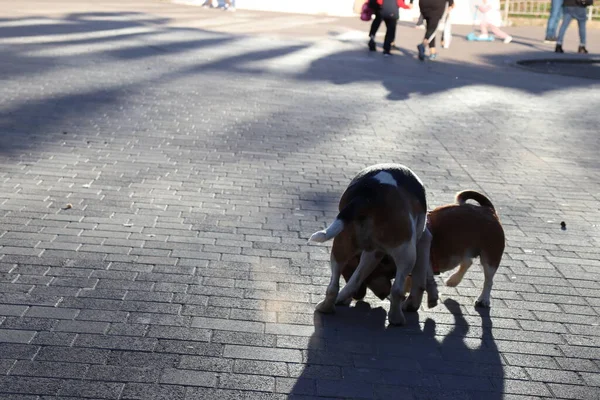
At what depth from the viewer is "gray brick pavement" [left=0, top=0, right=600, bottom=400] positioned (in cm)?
447

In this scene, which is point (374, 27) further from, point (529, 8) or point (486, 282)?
point (486, 282)

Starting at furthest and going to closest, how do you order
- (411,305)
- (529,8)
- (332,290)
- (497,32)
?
(529,8), (497,32), (411,305), (332,290)

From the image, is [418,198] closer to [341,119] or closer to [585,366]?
[585,366]

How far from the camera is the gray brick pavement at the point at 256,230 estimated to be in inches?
176

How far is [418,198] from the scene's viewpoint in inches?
201

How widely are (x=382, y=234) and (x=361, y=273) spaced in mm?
363

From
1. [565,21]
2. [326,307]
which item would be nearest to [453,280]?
[326,307]

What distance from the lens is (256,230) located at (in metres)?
6.75

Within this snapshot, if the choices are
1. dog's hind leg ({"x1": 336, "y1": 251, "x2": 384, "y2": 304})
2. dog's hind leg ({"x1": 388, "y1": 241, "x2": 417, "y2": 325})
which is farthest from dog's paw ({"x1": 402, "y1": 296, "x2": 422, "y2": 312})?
dog's hind leg ({"x1": 336, "y1": 251, "x2": 384, "y2": 304})

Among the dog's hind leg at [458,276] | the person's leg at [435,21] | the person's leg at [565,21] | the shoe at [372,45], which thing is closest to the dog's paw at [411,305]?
the dog's hind leg at [458,276]

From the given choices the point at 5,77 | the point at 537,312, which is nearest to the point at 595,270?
the point at 537,312

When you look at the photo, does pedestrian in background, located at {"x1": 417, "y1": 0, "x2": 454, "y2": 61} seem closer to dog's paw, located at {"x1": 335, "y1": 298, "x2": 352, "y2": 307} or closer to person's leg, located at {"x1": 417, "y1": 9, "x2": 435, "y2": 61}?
person's leg, located at {"x1": 417, "y1": 9, "x2": 435, "y2": 61}

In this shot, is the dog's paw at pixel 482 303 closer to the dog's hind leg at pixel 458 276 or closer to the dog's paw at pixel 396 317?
Answer: the dog's hind leg at pixel 458 276

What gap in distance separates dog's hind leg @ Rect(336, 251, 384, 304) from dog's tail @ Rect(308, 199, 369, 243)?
0.31m
